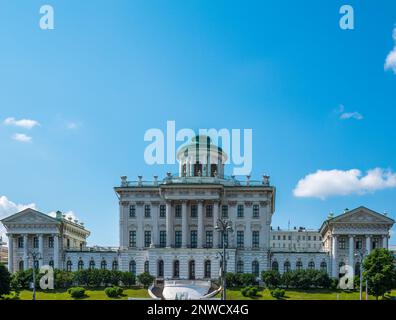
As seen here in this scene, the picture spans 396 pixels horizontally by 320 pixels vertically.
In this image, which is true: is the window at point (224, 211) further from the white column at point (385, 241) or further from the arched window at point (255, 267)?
the white column at point (385, 241)

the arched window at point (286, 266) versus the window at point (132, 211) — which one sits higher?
the window at point (132, 211)

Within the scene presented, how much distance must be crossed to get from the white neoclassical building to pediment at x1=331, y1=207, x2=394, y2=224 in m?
0.14

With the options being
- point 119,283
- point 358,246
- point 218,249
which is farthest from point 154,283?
point 358,246

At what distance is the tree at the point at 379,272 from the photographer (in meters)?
54.4

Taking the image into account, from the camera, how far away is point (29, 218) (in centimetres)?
7594

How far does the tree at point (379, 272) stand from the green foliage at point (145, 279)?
90.4 feet

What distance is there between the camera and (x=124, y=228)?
75.9 meters

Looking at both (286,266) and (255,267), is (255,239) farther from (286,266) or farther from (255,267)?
(286,266)

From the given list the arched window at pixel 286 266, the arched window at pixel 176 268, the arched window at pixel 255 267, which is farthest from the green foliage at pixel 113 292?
the arched window at pixel 286 266

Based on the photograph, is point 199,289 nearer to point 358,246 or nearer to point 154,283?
point 154,283

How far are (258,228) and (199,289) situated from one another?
14542 millimetres

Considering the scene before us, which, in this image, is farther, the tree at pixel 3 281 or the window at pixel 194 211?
the window at pixel 194 211

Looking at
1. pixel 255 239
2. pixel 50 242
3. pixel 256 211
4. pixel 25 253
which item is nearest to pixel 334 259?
pixel 255 239

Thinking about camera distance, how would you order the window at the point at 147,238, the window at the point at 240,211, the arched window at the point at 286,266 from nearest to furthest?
the window at the point at 240,211
the window at the point at 147,238
the arched window at the point at 286,266
